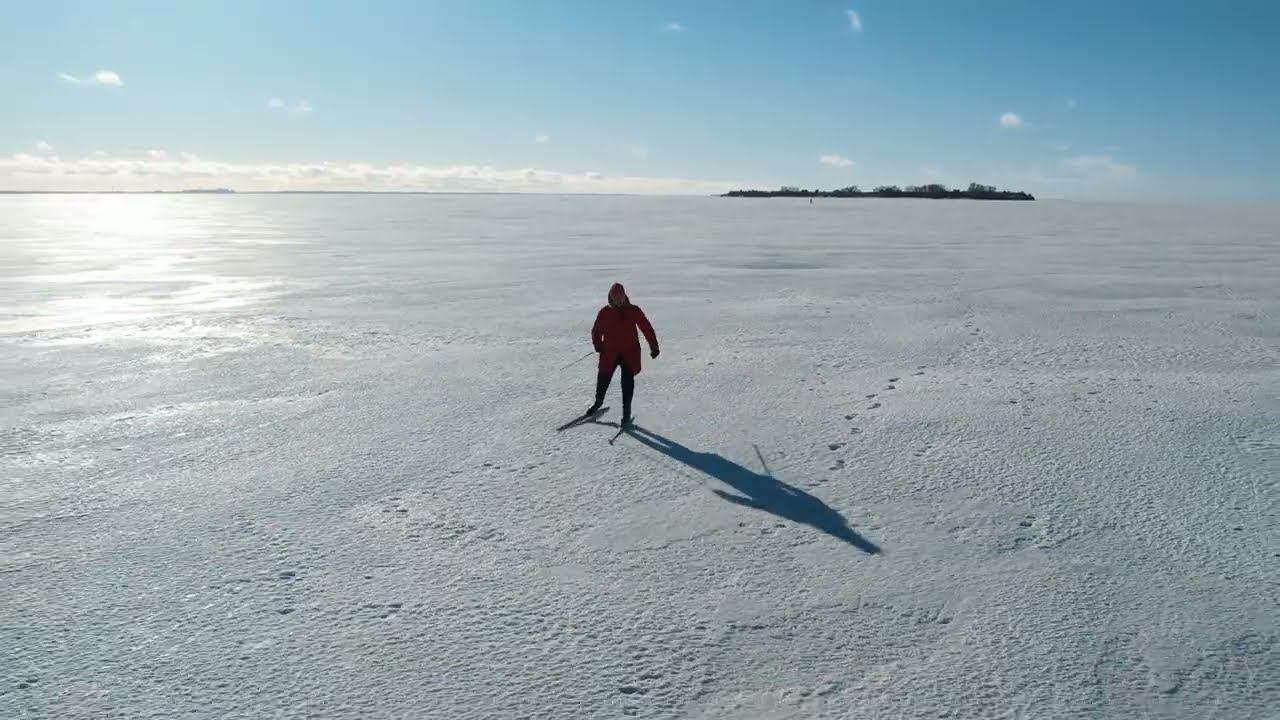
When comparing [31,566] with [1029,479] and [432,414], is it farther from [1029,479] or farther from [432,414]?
[1029,479]

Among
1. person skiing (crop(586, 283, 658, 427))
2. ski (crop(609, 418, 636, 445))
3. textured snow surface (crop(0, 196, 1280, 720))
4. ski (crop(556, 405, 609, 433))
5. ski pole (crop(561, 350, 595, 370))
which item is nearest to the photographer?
textured snow surface (crop(0, 196, 1280, 720))

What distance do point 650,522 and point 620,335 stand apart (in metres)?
2.06

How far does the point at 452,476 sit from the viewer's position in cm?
491

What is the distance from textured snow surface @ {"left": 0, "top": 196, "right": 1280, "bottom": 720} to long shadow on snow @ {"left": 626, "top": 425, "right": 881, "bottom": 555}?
0.03 meters

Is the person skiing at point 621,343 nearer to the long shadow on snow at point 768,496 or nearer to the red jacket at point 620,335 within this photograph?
the red jacket at point 620,335

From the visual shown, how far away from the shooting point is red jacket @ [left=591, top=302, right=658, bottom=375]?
6.04 m

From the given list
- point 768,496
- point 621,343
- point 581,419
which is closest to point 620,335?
point 621,343

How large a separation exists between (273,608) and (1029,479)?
4.07 meters

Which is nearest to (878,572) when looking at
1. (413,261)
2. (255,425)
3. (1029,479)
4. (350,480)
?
(1029,479)

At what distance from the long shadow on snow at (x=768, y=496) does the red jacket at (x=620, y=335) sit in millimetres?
761

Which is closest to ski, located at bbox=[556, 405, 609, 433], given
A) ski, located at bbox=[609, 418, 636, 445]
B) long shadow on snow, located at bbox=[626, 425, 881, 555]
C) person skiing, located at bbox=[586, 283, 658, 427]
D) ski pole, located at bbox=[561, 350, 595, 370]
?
person skiing, located at bbox=[586, 283, 658, 427]

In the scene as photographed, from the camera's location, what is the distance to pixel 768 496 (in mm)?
4598

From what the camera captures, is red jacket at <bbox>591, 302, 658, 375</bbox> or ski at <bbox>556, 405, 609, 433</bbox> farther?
red jacket at <bbox>591, 302, 658, 375</bbox>

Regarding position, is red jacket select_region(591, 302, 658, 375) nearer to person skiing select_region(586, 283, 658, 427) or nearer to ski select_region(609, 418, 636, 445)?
person skiing select_region(586, 283, 658, 427)
